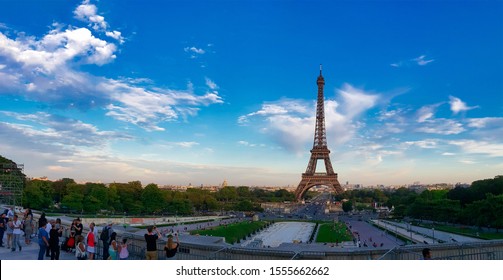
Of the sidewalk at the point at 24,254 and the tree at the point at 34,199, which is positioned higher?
the tree at the point at 34,199

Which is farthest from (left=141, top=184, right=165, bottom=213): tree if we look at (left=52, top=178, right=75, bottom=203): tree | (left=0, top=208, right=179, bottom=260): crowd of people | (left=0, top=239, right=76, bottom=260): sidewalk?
(left=0, top=239, right=76, bottom=260): sidewalk

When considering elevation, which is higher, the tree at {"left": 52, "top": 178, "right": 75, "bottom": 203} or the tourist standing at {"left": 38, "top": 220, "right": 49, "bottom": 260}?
the tree at {"left": 52, "top": 178, "right": 75, "bottom": 203}

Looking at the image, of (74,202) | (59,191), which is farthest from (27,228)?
(59,191)

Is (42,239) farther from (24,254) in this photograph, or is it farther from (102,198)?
(102,198)

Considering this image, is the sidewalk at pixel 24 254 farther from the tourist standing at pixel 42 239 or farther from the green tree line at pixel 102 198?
the green tree line at pixel 102 198

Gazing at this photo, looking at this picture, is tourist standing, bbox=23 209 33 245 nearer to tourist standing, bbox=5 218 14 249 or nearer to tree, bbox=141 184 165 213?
tourist standing, bbox=5 218 14 249

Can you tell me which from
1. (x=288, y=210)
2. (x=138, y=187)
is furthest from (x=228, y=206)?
(x=138, y=187)

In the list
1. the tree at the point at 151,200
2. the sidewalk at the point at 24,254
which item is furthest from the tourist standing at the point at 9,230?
the tree at the point at 151,200
